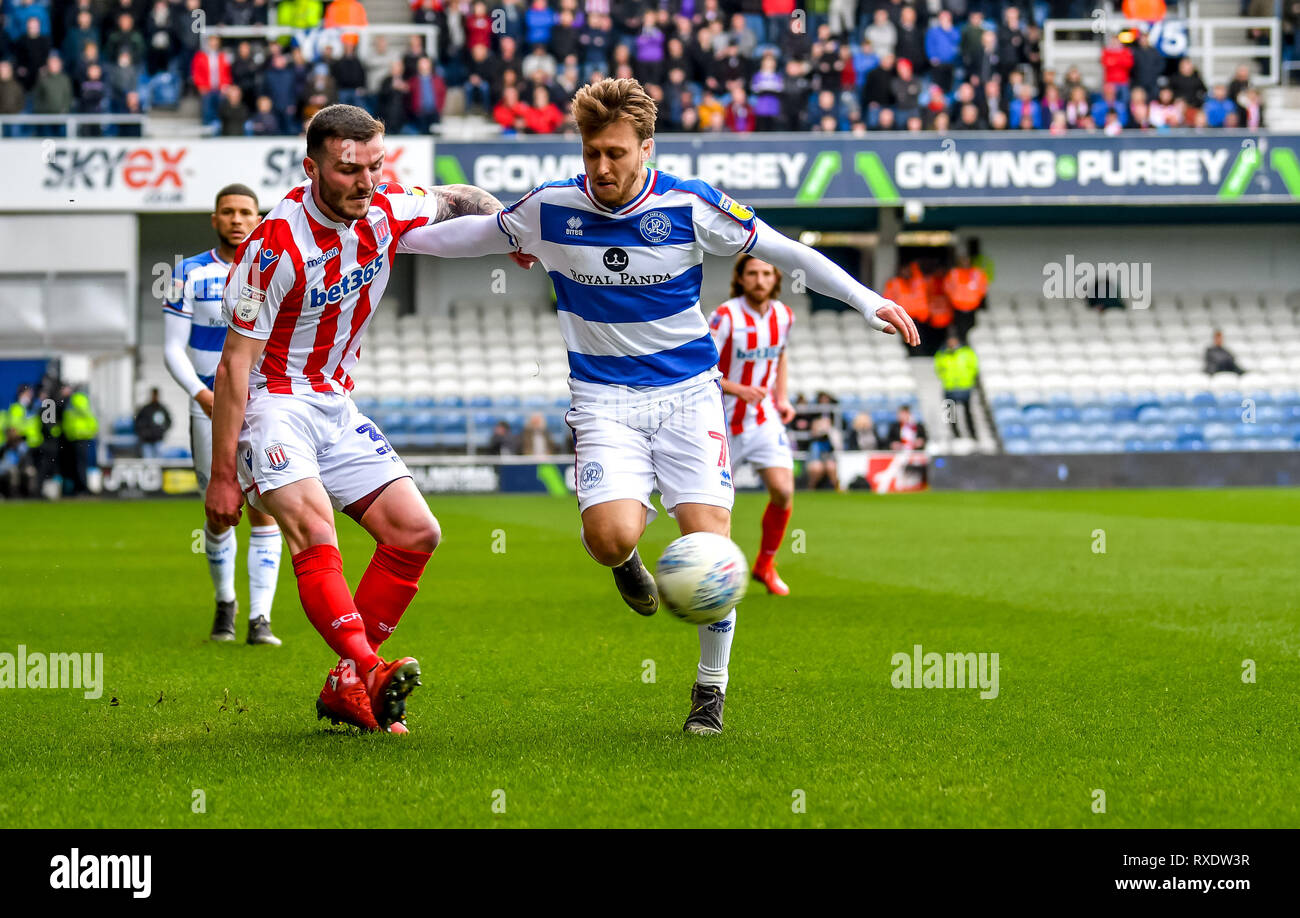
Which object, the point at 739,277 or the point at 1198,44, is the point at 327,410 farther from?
the point at 1198,44

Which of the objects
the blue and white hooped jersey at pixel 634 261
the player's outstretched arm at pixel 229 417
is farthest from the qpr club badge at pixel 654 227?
the player's outstretched arm at pixel 229 417

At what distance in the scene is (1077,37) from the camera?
29.0m

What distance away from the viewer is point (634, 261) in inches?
209

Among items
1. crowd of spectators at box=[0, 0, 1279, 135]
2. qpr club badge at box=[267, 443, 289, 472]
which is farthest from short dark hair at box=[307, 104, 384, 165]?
crowd of spectators at box=[0, 0, 1279, 135]

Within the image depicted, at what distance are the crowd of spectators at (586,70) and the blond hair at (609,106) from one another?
20.6 meters

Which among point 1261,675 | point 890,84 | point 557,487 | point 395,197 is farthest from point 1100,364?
point 395,197

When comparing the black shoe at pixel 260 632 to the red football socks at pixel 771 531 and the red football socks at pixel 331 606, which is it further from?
the red football socks at pixel 771 531

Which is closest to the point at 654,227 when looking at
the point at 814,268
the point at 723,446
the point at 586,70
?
the point at 814,268

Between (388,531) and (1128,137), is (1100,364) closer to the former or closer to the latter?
(1128,137)

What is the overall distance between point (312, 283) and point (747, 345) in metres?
5.56

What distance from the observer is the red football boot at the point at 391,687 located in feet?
15.5

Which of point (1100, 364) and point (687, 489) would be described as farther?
point (1100, 364)

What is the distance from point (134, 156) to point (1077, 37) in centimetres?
1720

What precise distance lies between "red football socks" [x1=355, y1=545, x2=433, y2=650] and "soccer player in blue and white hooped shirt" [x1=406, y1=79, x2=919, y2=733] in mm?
637
